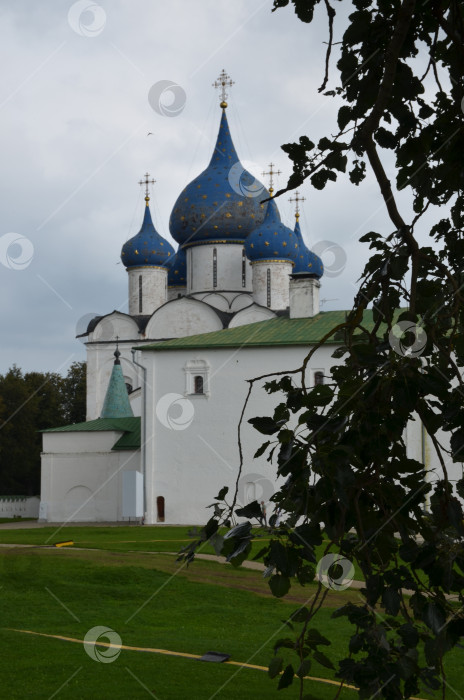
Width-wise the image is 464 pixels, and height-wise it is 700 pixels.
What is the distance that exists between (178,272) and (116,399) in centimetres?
856

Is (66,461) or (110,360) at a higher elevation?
(110,360)

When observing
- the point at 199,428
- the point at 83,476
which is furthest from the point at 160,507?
the point at 83,476

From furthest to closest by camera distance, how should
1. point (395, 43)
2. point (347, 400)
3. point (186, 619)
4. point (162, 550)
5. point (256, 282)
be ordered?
point (256, 282), point (162, 550), point (186, 619), point (395, 43), point (347, 400)

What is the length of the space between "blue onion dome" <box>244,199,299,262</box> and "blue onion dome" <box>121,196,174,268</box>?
4.40 m

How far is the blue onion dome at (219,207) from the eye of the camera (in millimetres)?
34562

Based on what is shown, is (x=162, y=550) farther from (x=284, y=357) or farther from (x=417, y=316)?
(x=417, y=316)

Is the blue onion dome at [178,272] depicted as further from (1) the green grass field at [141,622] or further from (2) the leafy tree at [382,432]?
(2) the leafy tree at [382,432]

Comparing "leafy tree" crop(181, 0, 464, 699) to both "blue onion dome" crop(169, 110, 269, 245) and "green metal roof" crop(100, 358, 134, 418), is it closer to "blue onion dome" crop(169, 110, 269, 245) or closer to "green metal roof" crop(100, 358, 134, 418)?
"green metal roof" crop(100, 358, 134, 418)

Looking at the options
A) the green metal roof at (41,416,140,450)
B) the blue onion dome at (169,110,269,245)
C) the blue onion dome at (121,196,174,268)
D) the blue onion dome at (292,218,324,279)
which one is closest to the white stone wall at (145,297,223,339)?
the blue onion dome at (169,110,269,245)

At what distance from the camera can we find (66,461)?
2758 centimetres

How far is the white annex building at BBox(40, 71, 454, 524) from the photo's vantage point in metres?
25.2

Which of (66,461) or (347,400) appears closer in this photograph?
(347,400)

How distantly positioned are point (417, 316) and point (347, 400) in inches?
13.0

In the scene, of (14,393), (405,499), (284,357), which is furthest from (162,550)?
(14,393)
